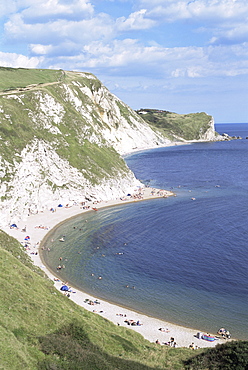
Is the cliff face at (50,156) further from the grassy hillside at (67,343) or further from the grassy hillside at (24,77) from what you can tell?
the grassy hillside at (67,343)

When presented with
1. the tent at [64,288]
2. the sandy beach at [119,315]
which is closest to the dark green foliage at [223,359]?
the sandy beach at [119,315]

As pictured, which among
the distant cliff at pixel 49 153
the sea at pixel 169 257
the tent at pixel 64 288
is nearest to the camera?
the sea at pixel 169 257

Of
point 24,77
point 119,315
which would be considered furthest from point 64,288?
point 24,77

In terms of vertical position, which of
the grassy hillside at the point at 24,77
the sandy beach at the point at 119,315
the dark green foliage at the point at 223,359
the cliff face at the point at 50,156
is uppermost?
the grassy hillside at the point at 24,77

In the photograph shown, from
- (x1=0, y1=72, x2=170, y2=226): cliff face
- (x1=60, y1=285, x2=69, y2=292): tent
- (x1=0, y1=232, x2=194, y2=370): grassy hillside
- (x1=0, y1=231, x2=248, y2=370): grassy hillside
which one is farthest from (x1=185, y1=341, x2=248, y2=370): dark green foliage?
(x1=0, y1=72, x2=170, y2=226): cliff face

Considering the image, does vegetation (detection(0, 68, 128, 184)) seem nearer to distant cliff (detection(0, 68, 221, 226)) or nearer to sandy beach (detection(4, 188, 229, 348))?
distant cliff (detection(0, 68, 221, 226))

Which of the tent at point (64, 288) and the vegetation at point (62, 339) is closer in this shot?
the vegetation at point (62, 339)
